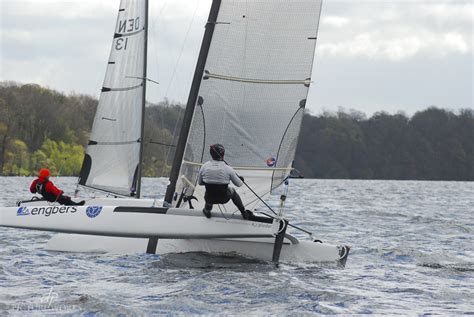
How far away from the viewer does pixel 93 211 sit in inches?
432

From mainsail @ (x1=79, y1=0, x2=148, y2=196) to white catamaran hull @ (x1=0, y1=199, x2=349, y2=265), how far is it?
15.8 ft

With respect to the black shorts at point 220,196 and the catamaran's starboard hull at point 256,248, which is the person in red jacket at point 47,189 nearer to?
the catamaran's starboard hull at point 256,248

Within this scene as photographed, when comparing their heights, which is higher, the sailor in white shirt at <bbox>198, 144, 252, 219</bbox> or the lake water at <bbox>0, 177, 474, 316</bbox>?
the sailor in white shirt at <bbox>198, 144, 252, 219</bbox>

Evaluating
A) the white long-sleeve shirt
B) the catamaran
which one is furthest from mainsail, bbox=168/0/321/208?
the white long-sleeve shirt

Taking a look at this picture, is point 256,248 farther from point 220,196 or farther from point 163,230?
point 163,230

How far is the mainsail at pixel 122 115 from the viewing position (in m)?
16.9

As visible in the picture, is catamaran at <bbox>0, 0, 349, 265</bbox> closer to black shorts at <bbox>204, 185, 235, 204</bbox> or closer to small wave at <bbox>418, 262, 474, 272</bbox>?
black shorts at <bbox>204, 185, 235, 204</bbox>

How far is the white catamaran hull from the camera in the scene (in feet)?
35.0

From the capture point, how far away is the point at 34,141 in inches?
2222

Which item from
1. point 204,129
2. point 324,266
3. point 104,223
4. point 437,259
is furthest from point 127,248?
point 437,259

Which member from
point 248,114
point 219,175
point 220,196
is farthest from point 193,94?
point 220,196

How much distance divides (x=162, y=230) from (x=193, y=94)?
81.0 inches

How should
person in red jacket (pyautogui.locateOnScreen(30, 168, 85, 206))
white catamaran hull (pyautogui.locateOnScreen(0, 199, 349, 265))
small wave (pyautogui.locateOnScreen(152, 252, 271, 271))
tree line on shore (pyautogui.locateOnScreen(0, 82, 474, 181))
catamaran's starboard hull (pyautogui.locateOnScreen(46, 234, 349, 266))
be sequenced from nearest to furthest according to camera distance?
1. white catamaran hull (pyautogui.locateOnScreen(0, 199, 349, 265))
2. small wave (pyautogui.locateOnScreen(152, 252, 271, 271))
3. catamaran's starboard hull (pyautogui.locateOnScreen(46, 234, 349, 266))
4. person in red jacket (pyautogui.locateOnScreen(30, 168, 85, 206))
5. tree line on shore (pyautogui.locateOnScreen(0, 82, 474, 181))

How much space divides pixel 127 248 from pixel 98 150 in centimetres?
554
